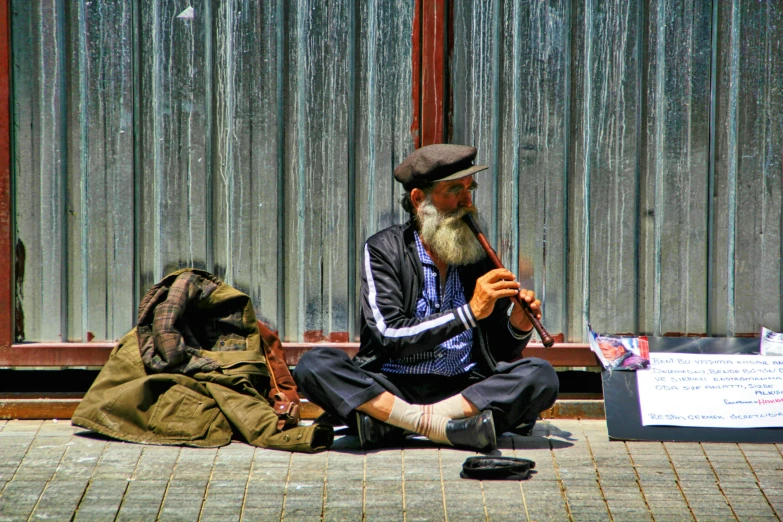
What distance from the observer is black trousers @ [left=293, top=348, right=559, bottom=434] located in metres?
4.21

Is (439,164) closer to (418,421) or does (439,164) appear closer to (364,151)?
(364,151)

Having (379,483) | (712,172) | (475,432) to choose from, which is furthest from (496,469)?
(712,172)

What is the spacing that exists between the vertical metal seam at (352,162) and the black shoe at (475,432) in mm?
912

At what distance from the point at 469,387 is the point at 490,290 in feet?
1.63

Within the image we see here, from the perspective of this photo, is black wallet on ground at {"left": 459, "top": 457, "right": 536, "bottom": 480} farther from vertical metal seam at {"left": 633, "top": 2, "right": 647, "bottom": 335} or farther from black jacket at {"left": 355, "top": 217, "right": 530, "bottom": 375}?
vertical metal seam at {"left": 633, "top": 2, "right": 647, "bottom": 335}

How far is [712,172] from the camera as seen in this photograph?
190 inches

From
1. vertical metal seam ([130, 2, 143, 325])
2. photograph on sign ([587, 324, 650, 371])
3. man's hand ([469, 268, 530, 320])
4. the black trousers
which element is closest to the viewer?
man's hand ([469, 268, 530, 320])

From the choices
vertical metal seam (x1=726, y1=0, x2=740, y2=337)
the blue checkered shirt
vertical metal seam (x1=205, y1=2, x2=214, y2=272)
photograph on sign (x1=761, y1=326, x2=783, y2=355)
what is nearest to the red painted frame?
the blue checkered shirt

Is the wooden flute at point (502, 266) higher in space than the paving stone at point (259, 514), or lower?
higher

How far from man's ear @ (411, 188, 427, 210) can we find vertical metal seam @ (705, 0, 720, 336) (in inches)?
59.0

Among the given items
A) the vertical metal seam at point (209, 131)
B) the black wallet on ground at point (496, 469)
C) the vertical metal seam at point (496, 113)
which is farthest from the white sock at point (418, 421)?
the vertical metal seam at point (209, 131)

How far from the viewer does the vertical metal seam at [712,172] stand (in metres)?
4.77

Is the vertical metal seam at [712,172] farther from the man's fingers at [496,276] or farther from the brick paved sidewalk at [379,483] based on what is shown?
the man's fingers at [496,276]

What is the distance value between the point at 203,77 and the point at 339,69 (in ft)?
2.21
